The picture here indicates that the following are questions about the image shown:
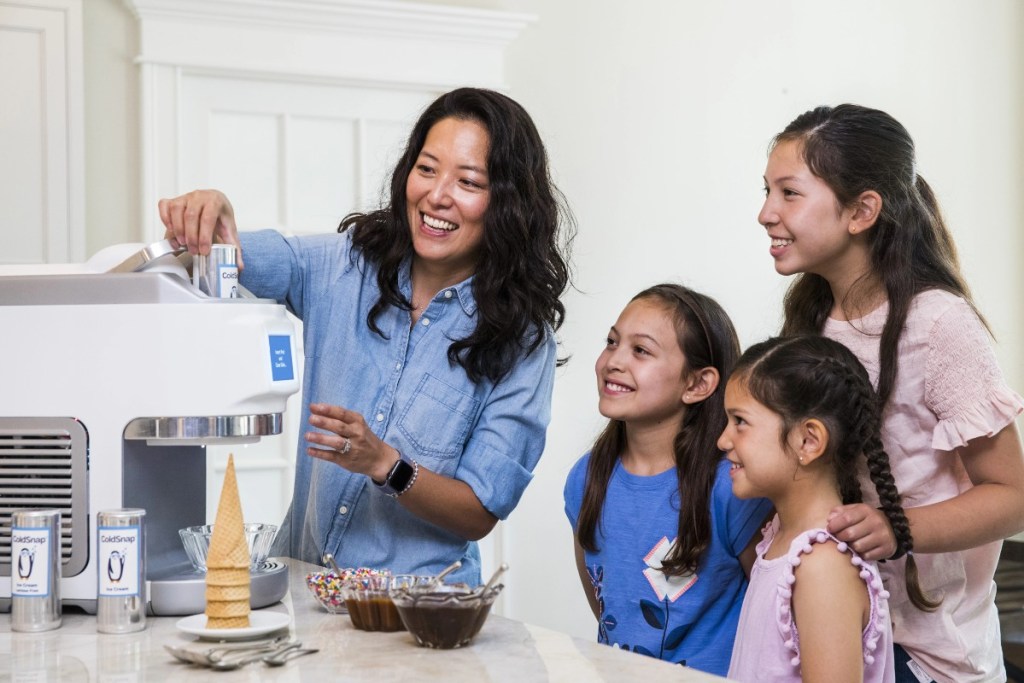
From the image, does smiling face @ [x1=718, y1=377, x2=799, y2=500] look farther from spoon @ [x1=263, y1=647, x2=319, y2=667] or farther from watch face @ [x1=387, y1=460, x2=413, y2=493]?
spoon @ [x1=263, y1=647, x2=319, y2=667]

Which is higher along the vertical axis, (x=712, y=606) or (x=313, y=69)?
(x=313, y=69)

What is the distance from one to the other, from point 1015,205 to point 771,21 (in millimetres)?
1332

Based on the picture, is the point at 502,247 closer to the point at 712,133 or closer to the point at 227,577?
the point at 227,577

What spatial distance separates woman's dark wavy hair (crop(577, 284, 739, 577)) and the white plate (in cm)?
69

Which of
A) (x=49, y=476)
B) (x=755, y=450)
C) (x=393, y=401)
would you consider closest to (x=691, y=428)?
(x=755, y=450)

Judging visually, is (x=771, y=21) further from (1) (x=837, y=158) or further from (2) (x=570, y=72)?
(1) (x=837, y=158)

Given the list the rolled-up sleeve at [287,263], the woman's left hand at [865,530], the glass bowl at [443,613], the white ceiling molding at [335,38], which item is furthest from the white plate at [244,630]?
the white ceiling molding at [335,38]

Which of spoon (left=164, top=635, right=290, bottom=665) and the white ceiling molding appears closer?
spoon (left=164, top=635, right=290, bottom=665)

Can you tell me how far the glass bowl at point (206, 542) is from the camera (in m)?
1.43

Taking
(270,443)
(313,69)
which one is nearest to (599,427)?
(270,443)

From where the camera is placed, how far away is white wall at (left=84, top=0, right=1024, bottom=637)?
156 inches

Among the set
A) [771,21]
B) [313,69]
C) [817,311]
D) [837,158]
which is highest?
[771,21]

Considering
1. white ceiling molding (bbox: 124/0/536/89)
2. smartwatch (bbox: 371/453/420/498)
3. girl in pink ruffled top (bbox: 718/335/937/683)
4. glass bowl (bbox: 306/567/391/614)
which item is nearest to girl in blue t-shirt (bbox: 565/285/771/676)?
girl in pink ruffled top (bbox: 718/335/937/683)

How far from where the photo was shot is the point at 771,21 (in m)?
4.29
